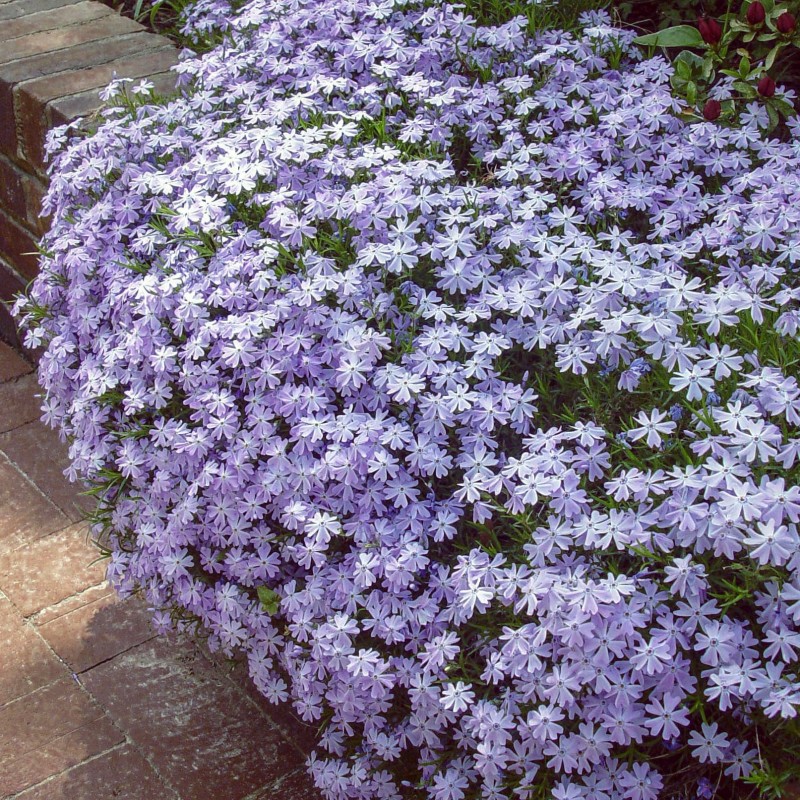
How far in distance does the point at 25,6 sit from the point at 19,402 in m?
1.46

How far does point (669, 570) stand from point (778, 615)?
0.16 m

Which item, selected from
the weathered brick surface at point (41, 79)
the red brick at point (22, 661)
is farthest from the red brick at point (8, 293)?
the red brick at point (22, 661)

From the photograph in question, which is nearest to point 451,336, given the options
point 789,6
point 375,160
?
point 375,160

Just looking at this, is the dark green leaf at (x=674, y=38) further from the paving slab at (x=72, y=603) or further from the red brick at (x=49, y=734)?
the red brick at (x=49, y=734)

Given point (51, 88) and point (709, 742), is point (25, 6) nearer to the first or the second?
point (51, 88)

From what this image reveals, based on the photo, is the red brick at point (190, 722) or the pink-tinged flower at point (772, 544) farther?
the red brick at point (190, 722)

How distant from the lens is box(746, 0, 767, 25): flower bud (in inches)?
97.4

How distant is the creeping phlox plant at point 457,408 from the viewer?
152cm

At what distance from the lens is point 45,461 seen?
126 inches

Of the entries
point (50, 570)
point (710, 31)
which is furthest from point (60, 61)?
point (710, 31)

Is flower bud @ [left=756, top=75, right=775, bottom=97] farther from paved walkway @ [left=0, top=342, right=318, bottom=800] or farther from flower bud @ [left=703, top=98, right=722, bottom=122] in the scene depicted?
paved walkway @ [left=0, top=342, right=318, bottom=800]

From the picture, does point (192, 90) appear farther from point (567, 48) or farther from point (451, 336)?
point (451, 336)

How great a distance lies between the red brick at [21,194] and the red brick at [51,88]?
3.0 inches

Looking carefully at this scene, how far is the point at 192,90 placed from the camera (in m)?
2.81
